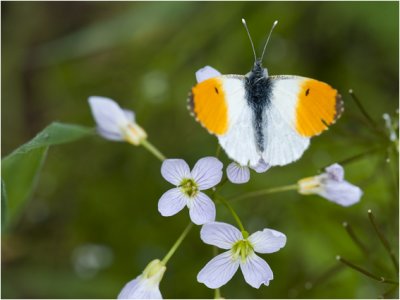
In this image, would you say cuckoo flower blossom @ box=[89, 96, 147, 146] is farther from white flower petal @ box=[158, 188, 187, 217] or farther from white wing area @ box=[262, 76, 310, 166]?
white wing area @ box=[262, 76, 310, 166]

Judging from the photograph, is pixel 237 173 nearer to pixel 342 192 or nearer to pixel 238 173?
pixel 238 173

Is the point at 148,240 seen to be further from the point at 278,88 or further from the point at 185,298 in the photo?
the point at 278,88

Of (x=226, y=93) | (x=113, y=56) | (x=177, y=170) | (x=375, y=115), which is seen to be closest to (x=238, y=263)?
(x=177, y=170)

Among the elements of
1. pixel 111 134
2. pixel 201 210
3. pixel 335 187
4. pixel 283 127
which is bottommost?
pixel 335 187

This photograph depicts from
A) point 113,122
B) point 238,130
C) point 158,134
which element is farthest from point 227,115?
point 158,134

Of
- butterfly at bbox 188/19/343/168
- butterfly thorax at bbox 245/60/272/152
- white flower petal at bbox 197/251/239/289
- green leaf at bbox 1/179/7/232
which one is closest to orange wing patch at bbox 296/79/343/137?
butterfly at bbox 188/19/343/168

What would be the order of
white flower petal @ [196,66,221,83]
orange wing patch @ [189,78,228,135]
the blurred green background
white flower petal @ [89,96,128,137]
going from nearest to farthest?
orange wing patch @ [189,78,228,135], white flower petal @ [196,66,221,83], white flower petal @ [89,96,128,137], the blurred green background
